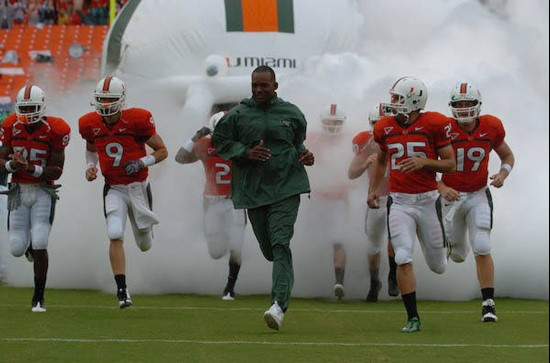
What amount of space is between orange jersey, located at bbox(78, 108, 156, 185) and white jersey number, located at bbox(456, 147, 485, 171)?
228cm

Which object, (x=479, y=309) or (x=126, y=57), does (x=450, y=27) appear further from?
(x=479, y=309)

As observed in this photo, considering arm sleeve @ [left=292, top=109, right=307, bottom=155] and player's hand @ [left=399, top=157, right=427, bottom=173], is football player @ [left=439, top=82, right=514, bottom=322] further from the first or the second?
arm sleeve @ [left=292, top=109, right=307, bottom=155]

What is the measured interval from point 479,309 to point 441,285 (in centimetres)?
92

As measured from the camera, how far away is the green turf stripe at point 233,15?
1529 centimetres

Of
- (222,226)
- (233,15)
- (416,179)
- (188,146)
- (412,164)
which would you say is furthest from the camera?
(233,15)

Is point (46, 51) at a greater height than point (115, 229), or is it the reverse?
point (46, 51)

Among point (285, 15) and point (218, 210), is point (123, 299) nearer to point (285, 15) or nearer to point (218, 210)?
point (218, 210)

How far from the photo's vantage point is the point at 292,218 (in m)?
8.22

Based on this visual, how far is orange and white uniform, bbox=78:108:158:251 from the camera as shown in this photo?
945cm

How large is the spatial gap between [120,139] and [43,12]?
19.5 m

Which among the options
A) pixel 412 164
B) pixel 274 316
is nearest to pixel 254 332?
pixel 274 316

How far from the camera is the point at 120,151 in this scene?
946 cm

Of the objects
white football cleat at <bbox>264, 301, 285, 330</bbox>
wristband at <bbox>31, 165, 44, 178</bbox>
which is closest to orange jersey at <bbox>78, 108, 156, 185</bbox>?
wristband at <bbox>31, 165, 44, 178</bbox>

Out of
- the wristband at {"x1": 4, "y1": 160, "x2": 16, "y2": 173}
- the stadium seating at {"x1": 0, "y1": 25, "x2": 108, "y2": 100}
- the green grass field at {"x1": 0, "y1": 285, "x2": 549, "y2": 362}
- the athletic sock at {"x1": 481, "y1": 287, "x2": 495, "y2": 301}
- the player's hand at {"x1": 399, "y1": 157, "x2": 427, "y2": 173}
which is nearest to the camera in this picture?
the green grass field at {"x1": 0, "y1": 285, "x2": 549, "y2": 362}
